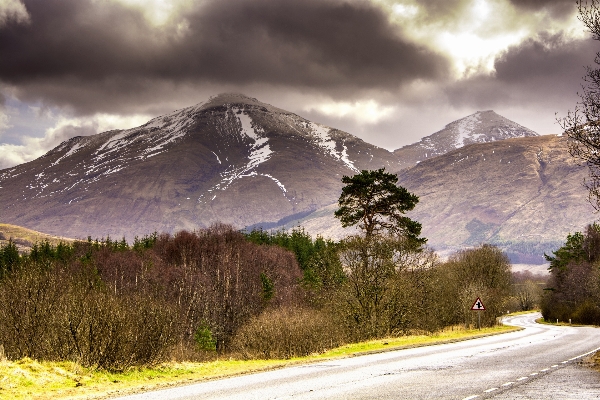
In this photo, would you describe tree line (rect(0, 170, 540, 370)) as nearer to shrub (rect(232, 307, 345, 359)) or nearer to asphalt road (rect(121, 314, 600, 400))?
shrub (rect(232, 307, 345, 359))

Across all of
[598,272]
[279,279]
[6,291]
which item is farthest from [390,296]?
[279,279]

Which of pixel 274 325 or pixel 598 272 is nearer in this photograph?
Result: pixel 274 325

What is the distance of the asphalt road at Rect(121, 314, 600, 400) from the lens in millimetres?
17438

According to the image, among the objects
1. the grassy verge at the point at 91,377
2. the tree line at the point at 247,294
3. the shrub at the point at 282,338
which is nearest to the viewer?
the grassy verge at the point at 91,377

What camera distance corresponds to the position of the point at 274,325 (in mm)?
32656

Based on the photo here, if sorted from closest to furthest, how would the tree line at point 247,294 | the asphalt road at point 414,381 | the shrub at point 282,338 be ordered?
the asphalt road at point 414,381 → the tree line at point 247,294 → the shrub at point 282,338

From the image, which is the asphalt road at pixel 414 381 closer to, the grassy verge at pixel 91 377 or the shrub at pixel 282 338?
the grassy verge at pixel 91 377

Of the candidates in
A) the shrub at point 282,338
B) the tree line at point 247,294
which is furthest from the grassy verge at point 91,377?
the shrub at point 282,338

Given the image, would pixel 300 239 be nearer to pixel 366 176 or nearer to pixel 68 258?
pixel 68 258

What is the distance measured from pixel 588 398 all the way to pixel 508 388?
267 centimetres

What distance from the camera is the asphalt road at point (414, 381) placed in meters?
17.4

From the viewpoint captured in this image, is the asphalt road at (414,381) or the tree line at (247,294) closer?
the asphalt road at (414,381)

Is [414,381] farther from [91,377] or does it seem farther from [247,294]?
[247,294]

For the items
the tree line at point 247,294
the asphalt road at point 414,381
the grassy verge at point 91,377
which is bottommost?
the asphalt road at point 414,381
